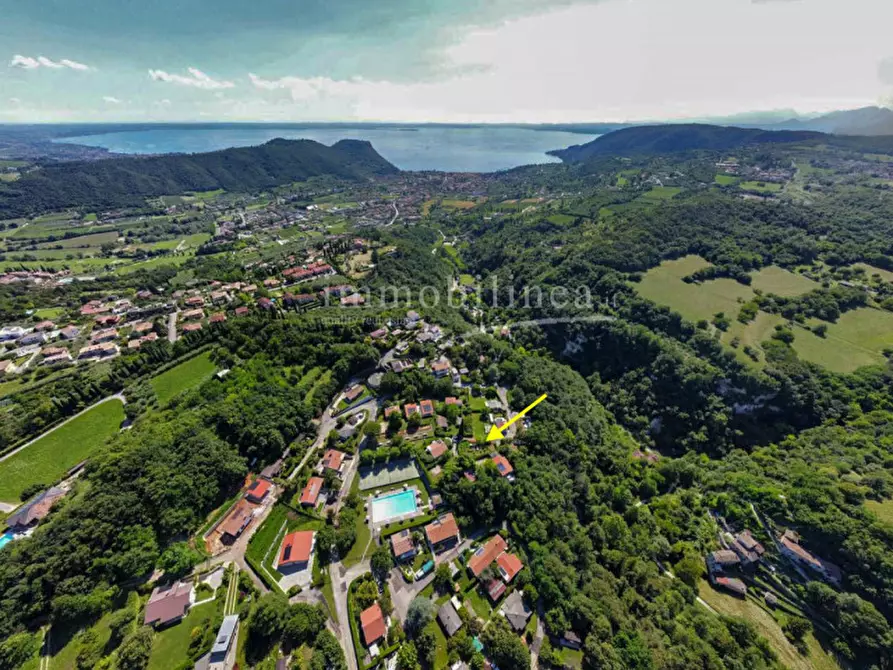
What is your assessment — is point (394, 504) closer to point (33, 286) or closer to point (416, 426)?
point (416, 426)

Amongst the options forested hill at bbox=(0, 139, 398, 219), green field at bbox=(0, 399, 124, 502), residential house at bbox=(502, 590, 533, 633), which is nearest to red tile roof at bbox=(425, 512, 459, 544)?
residential house at bbox=(502, 590, 533, 633)

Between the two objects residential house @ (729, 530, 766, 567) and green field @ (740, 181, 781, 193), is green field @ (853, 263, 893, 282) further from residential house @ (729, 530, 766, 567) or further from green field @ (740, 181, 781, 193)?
residential house @ (729, 530, 766, 567)

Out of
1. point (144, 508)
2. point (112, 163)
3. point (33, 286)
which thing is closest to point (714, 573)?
point (144, 508)

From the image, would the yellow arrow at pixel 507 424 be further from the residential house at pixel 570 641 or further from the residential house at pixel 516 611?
the residential house at pixel 570 641

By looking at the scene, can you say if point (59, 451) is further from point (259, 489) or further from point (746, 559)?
point (746, 559)

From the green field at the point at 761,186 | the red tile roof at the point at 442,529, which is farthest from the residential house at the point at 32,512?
the green field at the point at 761,186
